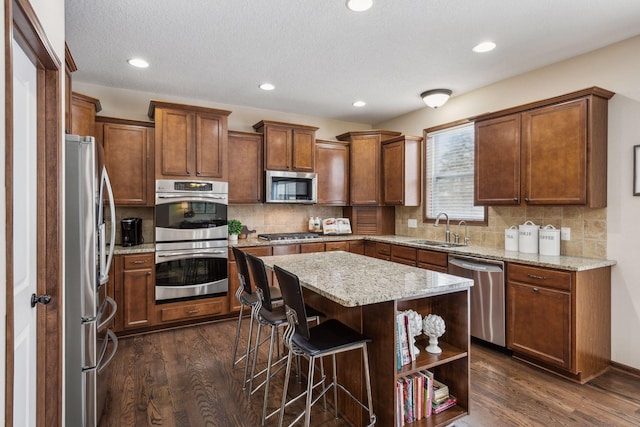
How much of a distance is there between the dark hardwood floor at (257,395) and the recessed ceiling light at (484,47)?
2.70 m

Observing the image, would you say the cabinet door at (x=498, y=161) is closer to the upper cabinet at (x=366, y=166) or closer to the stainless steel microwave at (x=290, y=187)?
the upper cabinet at (x=366, y=166)

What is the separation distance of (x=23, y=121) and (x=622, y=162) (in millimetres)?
3988

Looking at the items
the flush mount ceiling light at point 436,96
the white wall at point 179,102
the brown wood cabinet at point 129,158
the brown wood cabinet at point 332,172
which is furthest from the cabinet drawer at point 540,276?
the brown wood cabinet at point 129,158

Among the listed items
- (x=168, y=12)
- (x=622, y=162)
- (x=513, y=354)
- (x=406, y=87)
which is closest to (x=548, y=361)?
(x=513, y=354)

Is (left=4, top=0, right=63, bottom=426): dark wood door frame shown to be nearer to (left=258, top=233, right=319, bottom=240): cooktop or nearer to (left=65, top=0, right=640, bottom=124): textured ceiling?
(left=65, top=0, right=640, bottom=124): textured ceiling

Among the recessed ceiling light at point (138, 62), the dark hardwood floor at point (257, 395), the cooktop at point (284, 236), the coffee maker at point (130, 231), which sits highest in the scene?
the recessed ceiling light at point (138, 62)

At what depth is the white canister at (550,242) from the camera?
3115 mm

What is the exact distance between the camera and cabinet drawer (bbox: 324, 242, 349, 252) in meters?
4.56

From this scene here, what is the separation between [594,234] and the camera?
3000mm

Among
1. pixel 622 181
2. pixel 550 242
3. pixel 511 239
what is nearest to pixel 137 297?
pixel 511 239

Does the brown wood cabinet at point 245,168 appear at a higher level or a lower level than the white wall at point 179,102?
lower

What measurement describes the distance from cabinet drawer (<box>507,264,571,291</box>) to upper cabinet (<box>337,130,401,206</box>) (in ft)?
7.62

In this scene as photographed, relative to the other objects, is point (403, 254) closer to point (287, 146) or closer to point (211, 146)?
point (287, 146)

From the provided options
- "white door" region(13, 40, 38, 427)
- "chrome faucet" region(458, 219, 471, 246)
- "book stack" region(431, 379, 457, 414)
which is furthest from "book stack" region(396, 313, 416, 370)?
"chrome faucet" region(458, 219, 471, 246)
